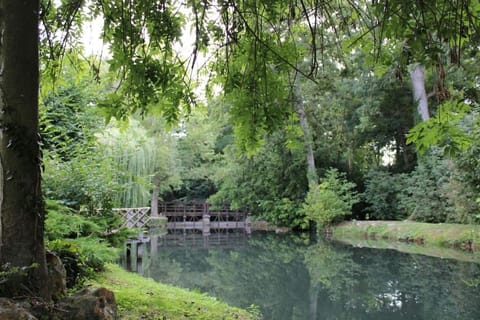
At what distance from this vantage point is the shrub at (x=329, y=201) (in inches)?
668

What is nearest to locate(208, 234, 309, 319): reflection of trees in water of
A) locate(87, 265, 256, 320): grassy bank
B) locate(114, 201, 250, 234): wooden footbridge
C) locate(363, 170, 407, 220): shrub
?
locate(87, 265, 256, 320): grassy bank

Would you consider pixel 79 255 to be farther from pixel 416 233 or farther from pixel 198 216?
pixel 198 216

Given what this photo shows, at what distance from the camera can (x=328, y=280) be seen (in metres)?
8.46

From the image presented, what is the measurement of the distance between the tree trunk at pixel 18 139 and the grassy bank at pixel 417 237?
10.1m

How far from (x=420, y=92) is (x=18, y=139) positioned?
16.3m

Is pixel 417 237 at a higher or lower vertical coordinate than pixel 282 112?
lower

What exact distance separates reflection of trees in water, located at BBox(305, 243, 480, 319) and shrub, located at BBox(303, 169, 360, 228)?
17.7 feet

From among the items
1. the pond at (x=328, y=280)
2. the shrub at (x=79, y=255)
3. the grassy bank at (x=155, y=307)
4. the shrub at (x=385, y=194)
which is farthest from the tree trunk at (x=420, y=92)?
the shrub at (x=79, y=255)

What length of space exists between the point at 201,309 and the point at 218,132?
2316cm

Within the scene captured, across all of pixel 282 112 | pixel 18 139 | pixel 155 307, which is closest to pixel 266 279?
pixel 155 307

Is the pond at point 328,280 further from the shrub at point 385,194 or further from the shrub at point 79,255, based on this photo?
the shrub at point 385,194

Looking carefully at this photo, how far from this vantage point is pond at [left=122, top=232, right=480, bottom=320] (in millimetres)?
6293

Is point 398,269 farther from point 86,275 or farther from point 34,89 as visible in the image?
point 34,89

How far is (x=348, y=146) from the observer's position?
19203 millimetres
